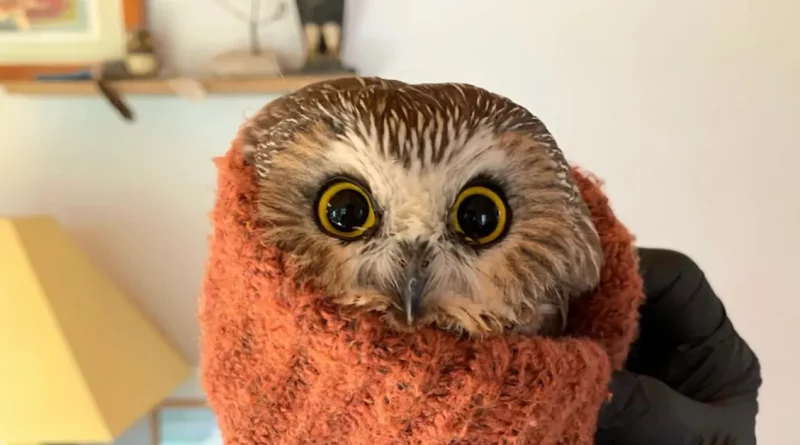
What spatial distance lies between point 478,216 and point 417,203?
0.12ft

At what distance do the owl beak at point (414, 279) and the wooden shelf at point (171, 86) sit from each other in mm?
636

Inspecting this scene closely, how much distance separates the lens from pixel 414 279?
36 centimetres

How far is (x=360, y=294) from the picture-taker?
14.6 inches

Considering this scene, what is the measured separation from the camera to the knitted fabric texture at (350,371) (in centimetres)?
34

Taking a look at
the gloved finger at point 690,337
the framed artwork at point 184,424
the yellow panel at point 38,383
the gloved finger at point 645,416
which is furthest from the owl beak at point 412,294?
the framed artwork at point 184,424

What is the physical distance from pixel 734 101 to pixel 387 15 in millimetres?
554

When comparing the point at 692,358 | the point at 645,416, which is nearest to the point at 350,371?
the point at 645,416

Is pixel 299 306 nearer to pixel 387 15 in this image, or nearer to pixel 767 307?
pixel 387 15

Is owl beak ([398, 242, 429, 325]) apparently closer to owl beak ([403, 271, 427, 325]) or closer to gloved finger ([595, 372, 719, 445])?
owl beak ([403, 271, 427, 325])

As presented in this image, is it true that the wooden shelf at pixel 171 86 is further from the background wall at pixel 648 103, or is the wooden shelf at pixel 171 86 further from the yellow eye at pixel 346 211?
the yellow eye at pixel 346 211

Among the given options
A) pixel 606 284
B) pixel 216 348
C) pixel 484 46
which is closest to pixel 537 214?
pixel 606 284

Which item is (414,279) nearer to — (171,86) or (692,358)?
(692,358)

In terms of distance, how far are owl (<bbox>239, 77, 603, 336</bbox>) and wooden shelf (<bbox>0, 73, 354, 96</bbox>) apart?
580 millimetres

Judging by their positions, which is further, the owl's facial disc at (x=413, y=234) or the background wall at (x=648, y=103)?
the background wall at (x=648, y=103)
